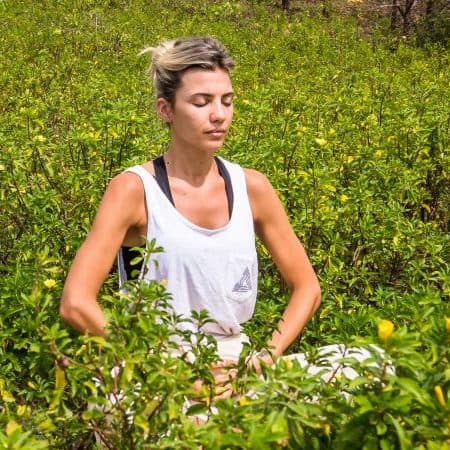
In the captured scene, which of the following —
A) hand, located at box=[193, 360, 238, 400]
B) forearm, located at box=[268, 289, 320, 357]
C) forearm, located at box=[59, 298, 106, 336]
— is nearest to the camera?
hand, located at box=[193, 360, 238, 400]

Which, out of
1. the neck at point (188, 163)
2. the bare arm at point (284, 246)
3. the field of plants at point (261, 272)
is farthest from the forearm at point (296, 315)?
the neck at point (188, 163)

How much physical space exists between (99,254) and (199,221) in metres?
0.40

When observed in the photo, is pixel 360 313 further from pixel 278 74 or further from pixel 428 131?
pixel 278 74

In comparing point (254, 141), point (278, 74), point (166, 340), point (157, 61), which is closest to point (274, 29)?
point (278, 74)

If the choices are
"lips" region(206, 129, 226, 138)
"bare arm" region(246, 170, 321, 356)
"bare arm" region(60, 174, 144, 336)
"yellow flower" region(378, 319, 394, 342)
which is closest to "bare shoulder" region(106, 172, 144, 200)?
"bare arm" region(60, 174, 144, 336)

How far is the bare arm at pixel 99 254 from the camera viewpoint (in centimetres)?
253

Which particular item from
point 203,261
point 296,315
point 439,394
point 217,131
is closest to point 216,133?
point 217,131

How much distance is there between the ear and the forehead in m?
0.09

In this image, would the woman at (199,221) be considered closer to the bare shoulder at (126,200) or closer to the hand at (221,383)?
the bare shoulder at (126,200)

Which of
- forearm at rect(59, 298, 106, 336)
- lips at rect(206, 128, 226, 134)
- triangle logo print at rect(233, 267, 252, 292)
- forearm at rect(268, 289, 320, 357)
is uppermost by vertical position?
lips at rect(206, 128, 226, 134)

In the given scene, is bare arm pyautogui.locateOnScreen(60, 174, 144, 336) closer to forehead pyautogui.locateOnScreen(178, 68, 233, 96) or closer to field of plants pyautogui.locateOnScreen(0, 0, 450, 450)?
field of plants pyautogui.locateOnScreen(0, 0, 450, 450)

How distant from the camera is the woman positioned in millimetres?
2672

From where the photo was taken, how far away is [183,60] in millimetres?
2836

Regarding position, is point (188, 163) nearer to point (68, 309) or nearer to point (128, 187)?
point (128, 187)
